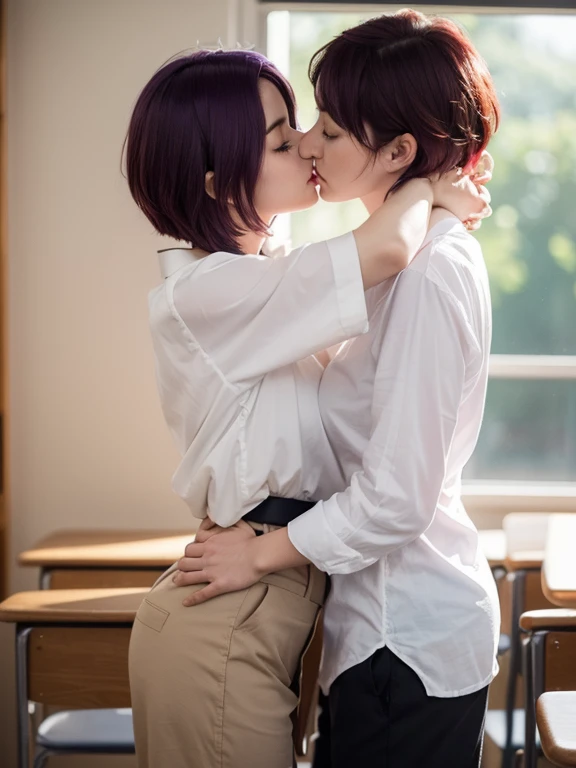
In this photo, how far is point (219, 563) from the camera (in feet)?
4.10

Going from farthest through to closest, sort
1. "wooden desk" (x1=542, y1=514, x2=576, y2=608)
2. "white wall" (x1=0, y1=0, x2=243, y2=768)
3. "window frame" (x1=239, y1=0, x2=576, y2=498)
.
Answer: "window frame" (x1=239, y1=0, x2=576, y2=498) → "white wall" (x1=0, y1=0, x2=243, y2=768) → "wooden desk" (x1=542, y1=514, x2=576, y2=608)

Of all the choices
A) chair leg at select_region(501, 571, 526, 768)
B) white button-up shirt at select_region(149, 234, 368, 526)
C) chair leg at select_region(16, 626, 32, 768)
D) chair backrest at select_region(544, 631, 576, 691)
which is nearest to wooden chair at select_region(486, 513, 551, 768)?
chair leg at select_region(501, 571, 526, 768)

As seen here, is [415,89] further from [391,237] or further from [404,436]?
[404,436]

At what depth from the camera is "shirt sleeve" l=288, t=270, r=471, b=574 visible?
1.13m

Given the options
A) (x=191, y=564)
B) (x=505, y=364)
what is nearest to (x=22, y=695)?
(x=191, y=564)

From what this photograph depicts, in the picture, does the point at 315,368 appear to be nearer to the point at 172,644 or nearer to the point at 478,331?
the point at 478,331

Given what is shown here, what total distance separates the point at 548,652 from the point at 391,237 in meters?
1.07

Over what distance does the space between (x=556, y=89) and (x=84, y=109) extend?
1.40 metres

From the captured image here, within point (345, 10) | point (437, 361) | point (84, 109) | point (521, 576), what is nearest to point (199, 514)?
point (437, 361)

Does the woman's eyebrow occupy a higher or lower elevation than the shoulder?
higher

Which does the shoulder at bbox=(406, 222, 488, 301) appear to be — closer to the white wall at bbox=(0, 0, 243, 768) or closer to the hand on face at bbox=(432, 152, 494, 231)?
the hand on face at bbox=(432, 152, 494, 231)

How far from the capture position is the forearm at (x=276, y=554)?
1.22 meters

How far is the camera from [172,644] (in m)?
1.23

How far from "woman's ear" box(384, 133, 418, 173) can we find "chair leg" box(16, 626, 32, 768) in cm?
124
